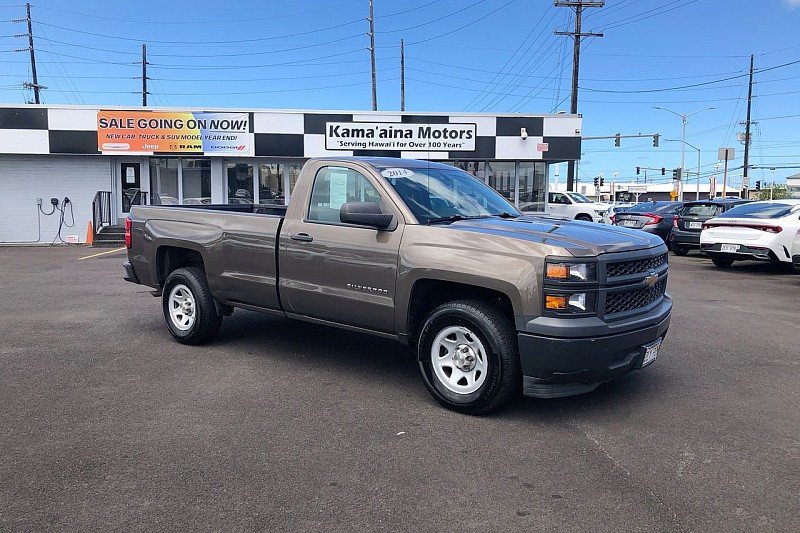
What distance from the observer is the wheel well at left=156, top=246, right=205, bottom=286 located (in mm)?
6876

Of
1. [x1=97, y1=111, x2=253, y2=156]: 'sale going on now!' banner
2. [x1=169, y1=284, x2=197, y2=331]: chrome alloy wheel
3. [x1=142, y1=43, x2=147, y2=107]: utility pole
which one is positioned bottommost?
[x1=169, y1=284, x2=197, y2=331]: chrome alloy wheel

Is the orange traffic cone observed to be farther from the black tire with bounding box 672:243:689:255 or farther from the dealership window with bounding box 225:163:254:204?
the black tire with bounding box 672:243:689:255

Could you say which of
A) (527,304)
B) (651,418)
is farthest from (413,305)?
(651,418)

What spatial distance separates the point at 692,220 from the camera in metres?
16.6

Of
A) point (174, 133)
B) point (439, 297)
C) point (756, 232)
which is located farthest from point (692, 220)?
point (174, 133)

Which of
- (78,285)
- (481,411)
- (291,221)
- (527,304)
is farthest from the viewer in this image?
(78,285)

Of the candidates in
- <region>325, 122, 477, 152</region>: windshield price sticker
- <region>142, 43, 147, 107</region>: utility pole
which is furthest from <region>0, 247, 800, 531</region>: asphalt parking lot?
Result: <region>142, 43, 147, 107</region>: utility pole

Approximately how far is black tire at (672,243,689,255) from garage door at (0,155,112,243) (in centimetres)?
1756

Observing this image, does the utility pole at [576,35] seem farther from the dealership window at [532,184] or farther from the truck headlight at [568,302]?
the truck headlight at [568,302]

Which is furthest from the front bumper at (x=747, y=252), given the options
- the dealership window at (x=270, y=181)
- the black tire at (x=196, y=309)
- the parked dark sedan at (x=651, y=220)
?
the dealership window at (x=270, y=181)

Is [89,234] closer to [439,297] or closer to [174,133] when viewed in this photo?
[174,133]

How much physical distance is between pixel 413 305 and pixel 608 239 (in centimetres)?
149

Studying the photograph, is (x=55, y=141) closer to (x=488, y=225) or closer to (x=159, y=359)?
(x=159, y=359)

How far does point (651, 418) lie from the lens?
4516 mm
